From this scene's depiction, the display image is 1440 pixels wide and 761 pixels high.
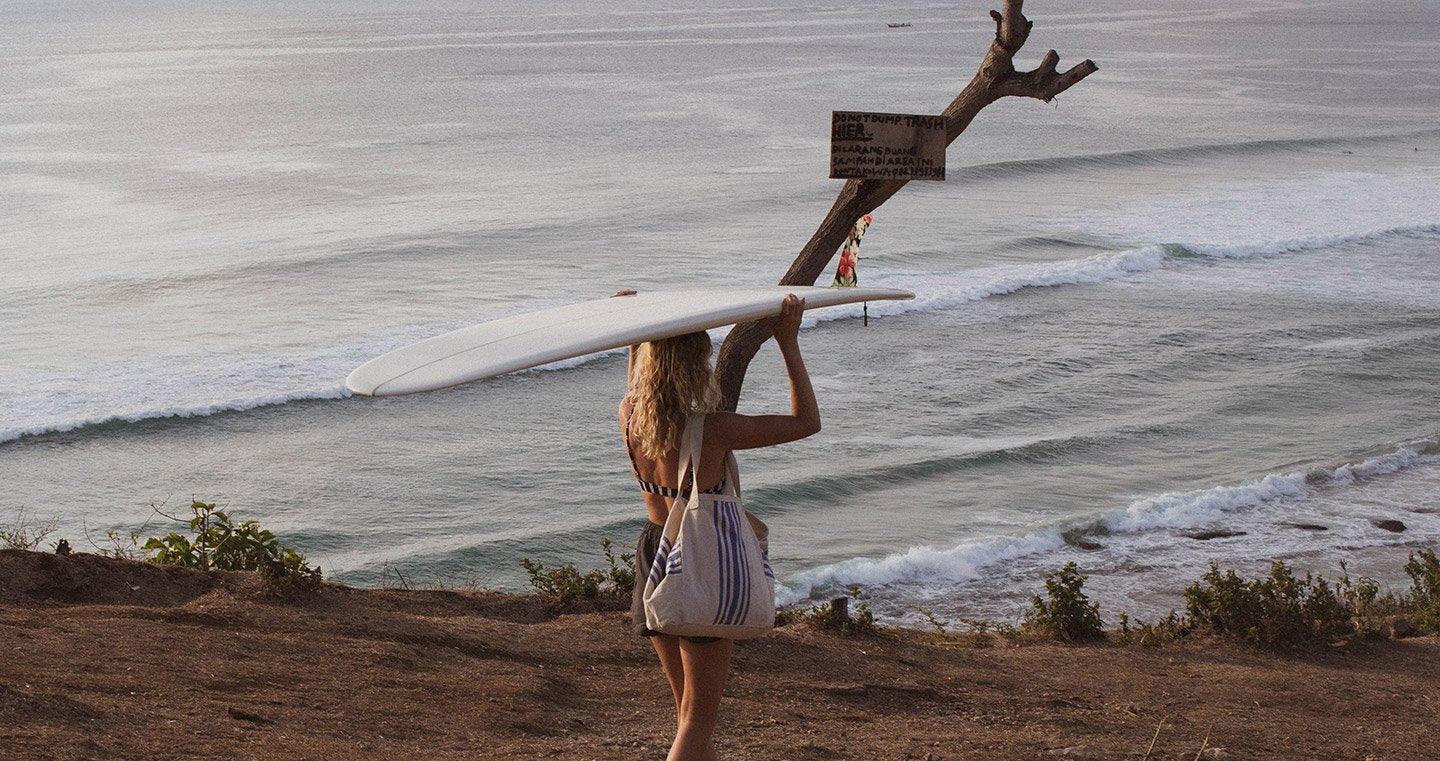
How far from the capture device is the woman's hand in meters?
3.82

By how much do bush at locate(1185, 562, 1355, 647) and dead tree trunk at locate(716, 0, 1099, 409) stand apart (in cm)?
269

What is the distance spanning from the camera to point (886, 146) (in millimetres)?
5660

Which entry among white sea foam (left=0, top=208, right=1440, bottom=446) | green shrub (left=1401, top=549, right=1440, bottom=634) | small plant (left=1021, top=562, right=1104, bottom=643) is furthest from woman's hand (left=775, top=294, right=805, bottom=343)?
white sea foam (left=0, top=208, right=1440, bottom=446)

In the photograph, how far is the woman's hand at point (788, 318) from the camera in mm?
3824

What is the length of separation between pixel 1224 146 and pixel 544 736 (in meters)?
35.5

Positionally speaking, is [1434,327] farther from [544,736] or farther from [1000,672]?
[544,736]

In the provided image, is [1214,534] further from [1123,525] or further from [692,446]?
[692,446]

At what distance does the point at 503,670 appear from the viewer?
5.79 metres

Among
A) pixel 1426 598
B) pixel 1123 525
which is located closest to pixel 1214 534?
pixel 1123 525

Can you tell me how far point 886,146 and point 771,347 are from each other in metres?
10.8

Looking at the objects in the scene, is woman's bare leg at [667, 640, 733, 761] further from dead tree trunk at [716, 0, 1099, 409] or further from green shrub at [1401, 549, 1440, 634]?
green shrub at [1401, 549, 1440, 634]

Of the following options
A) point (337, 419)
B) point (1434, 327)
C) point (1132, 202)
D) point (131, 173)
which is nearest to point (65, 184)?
point (131, 173)

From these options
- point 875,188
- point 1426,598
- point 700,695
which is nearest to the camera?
point 700,695

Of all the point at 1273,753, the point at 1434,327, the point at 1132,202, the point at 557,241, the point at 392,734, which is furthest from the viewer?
the point at 1132,202
